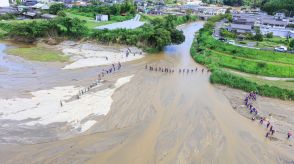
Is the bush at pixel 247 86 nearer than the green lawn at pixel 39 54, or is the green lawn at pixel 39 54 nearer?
the bush at pixel 247 86

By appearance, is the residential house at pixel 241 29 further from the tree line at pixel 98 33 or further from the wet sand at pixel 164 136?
the wet sand at pixel 164 136

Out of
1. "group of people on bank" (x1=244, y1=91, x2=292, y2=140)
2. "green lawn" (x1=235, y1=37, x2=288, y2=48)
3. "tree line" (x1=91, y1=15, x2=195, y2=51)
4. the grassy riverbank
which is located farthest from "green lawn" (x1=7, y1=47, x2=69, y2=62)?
"green lawn" (x1=235, y1=37, x2=288, y2=48)

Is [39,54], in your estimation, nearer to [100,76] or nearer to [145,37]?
[100,76]

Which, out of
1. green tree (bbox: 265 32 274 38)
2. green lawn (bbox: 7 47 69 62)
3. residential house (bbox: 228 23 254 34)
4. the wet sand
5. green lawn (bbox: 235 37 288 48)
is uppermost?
residential house (bbox: 228 23 254 34)

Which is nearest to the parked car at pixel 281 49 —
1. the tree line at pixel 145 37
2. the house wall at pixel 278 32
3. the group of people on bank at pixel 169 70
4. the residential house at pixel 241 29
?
the residential house at pixel 241 29

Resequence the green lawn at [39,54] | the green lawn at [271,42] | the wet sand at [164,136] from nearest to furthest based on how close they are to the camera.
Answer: the wet sand at [164,136] < the green lawn at [39,54] < the green lawn at [271,42]

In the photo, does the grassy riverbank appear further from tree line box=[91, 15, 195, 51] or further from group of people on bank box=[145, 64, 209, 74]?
tree line box=[91, 15, 195, 51]

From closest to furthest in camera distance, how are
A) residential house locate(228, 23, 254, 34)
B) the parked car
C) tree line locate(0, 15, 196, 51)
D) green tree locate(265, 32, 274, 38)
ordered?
the parked car
tree line locate(0, 15, 196, 51)
green tree locate(265, 32, 274, 38)
residential house locate(228, 23, 254, 34)
